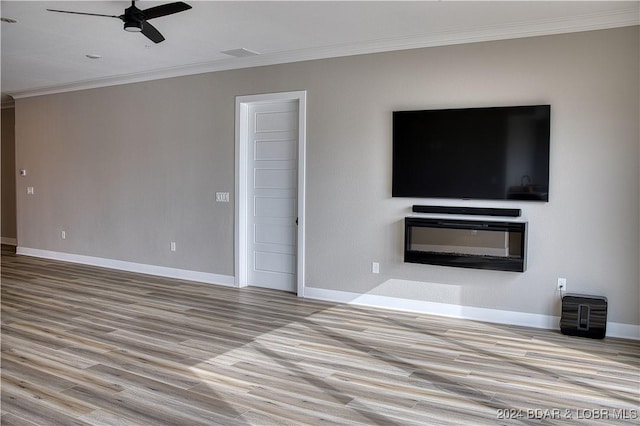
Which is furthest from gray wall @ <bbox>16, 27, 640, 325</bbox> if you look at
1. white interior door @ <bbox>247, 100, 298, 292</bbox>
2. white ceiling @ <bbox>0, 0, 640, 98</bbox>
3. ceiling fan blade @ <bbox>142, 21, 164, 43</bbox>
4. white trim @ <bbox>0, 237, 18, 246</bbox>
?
white trim @ <bbox>0, 237, 18, 246</bbox>

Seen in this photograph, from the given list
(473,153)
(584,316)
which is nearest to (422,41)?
(473,153)

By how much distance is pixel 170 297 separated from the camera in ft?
19.7

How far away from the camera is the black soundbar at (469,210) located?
4.86 m

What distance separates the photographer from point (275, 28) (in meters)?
4.98

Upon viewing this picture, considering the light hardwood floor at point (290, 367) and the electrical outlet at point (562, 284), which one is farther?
the electrical outlet at point (562, 284)

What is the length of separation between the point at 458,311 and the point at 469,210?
1.02 meters

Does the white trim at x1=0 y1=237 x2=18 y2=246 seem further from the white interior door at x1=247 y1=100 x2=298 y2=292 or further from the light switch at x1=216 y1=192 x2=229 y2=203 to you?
the white interior door at x1=247 y1=100 x2=298 y2=292

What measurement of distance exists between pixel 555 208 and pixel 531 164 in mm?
455

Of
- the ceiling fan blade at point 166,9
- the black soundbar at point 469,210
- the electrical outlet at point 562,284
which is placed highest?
the ceiling fan blade at point 166,9

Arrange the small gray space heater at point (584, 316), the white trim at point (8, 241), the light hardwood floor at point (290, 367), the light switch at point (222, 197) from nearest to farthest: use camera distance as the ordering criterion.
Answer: the light hardwood floor at point (290, 367) → the small gray space heater at point (584, 316) → the light switch at point (222, 197) → the white trim at point (8, 241)

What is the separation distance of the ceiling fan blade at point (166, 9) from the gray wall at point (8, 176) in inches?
314

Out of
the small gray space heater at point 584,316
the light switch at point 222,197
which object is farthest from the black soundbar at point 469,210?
the light switch at point 222,197

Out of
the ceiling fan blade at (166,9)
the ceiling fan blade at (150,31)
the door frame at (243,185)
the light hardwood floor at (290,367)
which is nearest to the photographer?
the light hardwood floor at (290,367)

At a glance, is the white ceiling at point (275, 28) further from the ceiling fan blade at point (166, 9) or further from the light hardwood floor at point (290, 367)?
the light hardwood floor at point (290, 367)
